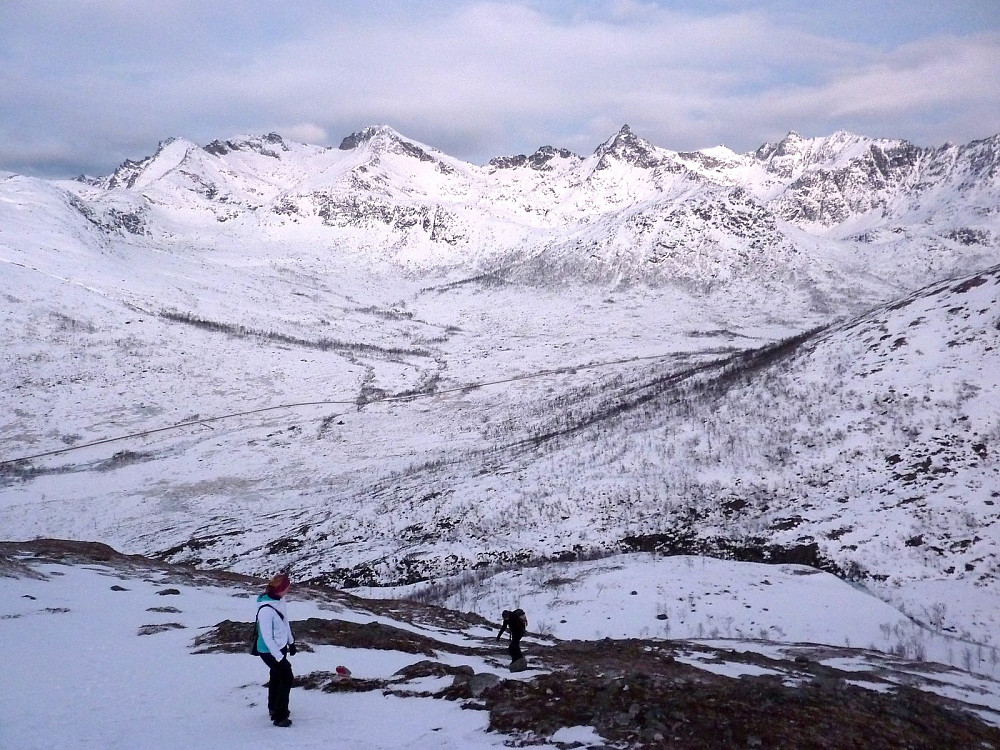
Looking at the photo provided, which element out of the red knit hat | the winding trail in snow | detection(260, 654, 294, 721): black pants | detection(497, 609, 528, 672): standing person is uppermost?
the winding trail in snow

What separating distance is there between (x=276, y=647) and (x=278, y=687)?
1.48 ft

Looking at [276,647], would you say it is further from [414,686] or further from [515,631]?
[515,631]

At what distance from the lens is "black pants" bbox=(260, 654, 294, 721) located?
7.37 m

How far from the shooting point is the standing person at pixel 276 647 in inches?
291

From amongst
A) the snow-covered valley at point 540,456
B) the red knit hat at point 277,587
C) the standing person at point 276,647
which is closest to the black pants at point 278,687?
the standing person at point 276,647

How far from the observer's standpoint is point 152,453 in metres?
52.0

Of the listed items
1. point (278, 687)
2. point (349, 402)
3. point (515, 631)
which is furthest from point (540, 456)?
point (349, 402)

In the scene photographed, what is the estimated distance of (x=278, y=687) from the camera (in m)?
7.37

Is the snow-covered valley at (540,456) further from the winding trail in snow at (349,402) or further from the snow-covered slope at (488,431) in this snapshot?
the winding trail in snow at (349,402)

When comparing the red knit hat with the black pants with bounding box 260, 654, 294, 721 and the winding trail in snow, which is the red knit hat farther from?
the winding trail in snow

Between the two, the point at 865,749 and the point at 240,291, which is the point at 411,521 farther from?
the point at 240,291

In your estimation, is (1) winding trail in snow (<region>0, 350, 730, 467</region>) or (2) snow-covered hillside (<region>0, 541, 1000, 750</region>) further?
(1) winding trail in snow (<region>0, 350, 730, 467</region>)

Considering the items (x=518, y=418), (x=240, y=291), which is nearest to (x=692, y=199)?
(x=240, y=291)

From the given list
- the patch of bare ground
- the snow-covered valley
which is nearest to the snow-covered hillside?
the patch of bare ground
